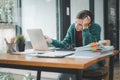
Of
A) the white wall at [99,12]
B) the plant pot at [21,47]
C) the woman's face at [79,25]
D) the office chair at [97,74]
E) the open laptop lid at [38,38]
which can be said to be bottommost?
the office chair at [97,74]

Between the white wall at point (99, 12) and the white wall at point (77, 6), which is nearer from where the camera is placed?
the white wall at point (77, 6)

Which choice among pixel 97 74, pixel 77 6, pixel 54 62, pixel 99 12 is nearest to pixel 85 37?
pixel 97 74

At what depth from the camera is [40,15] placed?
4.20m

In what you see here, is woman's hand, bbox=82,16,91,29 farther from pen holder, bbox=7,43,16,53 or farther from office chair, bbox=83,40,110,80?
pen holder, bbox=7,43,16,53

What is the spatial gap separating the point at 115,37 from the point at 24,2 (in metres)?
3.40

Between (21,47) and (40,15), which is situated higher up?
(40,15)

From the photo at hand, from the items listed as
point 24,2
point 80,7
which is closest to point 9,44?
point 24,2

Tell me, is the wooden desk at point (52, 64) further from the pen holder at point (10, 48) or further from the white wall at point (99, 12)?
the white wall at point (99, 12)

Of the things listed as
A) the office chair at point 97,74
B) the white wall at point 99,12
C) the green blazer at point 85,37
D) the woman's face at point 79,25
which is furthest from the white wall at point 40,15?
the white wall at point 99,12

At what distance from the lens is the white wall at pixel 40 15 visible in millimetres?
3901

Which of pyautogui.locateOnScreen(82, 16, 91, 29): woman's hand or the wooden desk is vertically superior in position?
pyautogui.locateOnScreen(82, 16, 91, 29): woman's hand

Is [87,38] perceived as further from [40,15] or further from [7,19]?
[40,15]

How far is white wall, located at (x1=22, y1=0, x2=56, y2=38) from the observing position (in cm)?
390

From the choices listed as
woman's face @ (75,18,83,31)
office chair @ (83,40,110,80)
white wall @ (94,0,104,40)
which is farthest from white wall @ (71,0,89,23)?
office chair @ (83,40,110,80)
